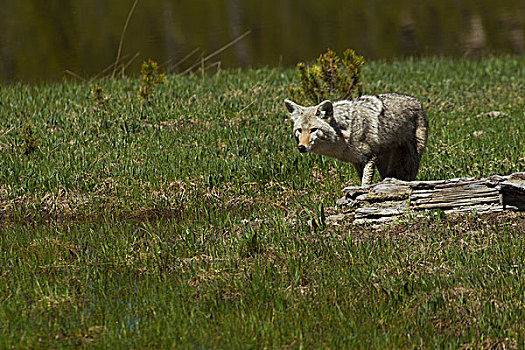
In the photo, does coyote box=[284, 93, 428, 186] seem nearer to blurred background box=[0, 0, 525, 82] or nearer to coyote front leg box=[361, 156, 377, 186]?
coyote front leg box=[361, 156, 377, 186]

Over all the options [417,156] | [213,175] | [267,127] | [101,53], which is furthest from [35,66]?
[417,156]

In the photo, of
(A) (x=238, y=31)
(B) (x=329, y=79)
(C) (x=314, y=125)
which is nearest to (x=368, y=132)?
(C) (x=314, y=125)

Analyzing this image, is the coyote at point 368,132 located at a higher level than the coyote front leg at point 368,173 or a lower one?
higher

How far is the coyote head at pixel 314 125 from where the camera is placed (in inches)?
332

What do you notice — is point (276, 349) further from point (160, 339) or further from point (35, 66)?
point (35, 66)

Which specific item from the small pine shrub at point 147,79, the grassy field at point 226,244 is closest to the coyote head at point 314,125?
the grassy field at point 226,244

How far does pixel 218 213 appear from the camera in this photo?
9039 mm

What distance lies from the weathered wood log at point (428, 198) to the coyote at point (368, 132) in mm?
664

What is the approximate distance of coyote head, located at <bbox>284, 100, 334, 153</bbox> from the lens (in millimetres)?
8430

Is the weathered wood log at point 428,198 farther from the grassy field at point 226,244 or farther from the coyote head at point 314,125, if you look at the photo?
the coyote head at point 314,125

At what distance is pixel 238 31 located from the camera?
36.8 m

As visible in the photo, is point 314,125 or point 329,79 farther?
point 329,79

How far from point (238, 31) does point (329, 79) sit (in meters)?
24.1

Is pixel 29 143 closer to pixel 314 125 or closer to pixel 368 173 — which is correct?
pixel 314 125
